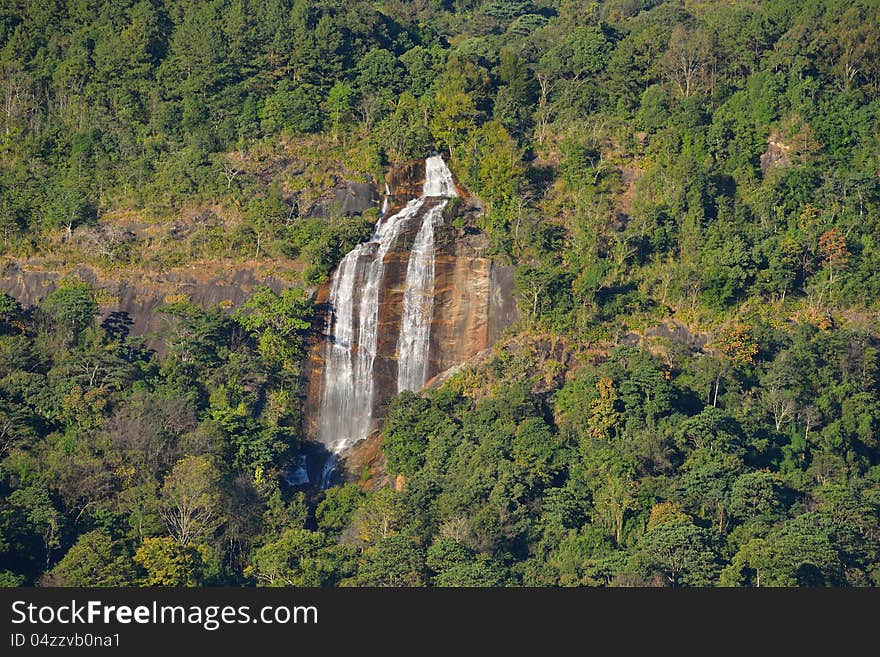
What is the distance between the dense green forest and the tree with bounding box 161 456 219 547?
0.13 meters

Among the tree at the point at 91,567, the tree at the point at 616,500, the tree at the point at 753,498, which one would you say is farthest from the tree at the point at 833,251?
the tree at the point at 91,567

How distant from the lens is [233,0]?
8931cm

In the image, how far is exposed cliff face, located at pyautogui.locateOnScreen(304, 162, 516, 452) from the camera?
76.4 metres

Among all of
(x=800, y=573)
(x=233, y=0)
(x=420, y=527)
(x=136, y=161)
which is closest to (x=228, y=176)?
(x=136, y=161)

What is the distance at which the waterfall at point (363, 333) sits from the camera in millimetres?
76188

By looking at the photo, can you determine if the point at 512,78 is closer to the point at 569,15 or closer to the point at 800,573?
the point at 569,15

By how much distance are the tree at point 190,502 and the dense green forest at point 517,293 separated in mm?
128

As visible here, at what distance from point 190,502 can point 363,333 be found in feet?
47.9

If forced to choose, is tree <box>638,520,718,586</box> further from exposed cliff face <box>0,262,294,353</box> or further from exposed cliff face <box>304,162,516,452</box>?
exposed cliff face <box>0,262,294,353</box>

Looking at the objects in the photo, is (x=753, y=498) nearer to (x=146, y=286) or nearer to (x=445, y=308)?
(x=445, y=308)

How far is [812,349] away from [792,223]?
23.8 ft

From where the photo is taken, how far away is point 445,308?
254ft

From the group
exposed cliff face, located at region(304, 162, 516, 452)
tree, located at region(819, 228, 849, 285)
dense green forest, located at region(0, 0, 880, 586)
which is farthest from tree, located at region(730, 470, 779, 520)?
exposed cliff face, located at region(304, 162, 516, 452)

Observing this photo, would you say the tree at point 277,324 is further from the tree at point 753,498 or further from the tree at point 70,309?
the tree at point 753,498
